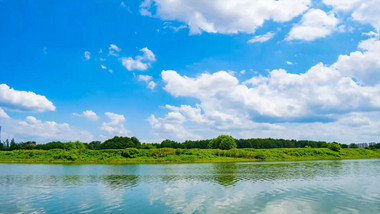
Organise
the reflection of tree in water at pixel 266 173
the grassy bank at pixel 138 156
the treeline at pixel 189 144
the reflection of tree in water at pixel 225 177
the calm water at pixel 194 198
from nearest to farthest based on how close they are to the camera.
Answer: the calm water at pixel 194 198 → the reflection of tree in water at pixel 225 177 → the reflection of tree in water at pixel 266 173 → the grassy bank at pixel 138 156 → the treeline at pixel 189 144

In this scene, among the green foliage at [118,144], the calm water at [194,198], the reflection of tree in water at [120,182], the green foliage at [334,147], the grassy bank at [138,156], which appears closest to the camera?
the calm water at [194,198]

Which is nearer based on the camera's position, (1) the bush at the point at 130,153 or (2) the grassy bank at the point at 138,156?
(2) the grassy bank at the point at 138,156

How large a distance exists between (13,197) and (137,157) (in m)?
65.7

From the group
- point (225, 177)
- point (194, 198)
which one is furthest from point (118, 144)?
point (194, 198)

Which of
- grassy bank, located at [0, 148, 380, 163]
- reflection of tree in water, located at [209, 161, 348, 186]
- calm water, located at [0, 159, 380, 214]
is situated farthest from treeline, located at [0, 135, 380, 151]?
calm water, located at [0, 159, 380, 214]

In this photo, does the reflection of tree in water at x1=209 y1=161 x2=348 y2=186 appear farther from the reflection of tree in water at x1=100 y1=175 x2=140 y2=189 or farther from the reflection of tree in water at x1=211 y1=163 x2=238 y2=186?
the reflection of tree in water at x1=100 y1=175 x2=140 y2=189

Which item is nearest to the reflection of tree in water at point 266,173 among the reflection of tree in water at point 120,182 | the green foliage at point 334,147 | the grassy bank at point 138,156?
the reflection of tree in water at point 120,182

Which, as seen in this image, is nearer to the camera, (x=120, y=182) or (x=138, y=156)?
(x=120, y=182)

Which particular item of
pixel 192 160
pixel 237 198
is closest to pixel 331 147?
pixel 192 160

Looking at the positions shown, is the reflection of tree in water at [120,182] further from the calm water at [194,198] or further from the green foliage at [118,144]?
the green foliage at [118,144]

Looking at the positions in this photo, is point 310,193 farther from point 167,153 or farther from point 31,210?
point 167,153

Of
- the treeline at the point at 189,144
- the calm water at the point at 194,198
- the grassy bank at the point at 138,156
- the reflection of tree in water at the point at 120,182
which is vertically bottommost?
the calm water at the point at 194,198

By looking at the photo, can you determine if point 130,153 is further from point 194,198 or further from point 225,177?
point 194,198

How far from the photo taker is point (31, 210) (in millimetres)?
20531
